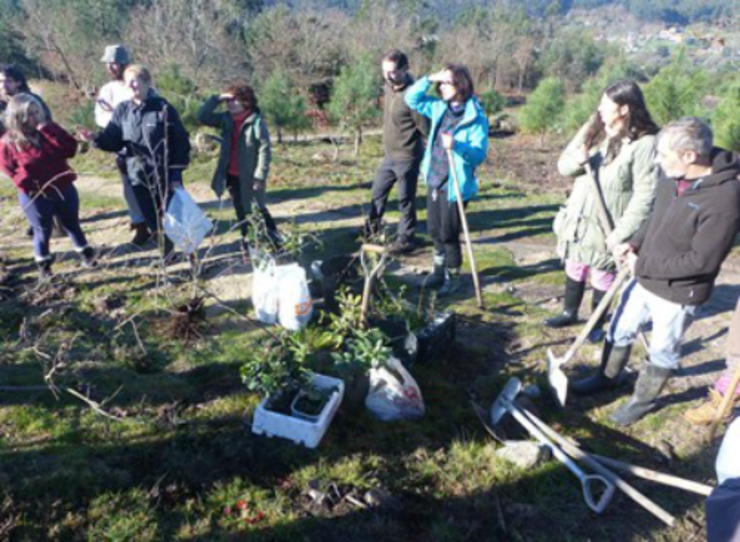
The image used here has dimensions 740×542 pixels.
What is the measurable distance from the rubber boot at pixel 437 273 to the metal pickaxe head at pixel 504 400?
6.20ft

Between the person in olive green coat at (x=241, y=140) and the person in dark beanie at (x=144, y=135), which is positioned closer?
the person in dark beanie at (x=144, y=135)

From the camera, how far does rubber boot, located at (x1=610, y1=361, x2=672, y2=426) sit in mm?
3242

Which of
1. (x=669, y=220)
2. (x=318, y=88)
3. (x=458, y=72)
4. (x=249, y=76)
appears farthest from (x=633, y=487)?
(x=249, y=76)

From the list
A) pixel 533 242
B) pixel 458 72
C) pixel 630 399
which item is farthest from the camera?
pixel 533 242

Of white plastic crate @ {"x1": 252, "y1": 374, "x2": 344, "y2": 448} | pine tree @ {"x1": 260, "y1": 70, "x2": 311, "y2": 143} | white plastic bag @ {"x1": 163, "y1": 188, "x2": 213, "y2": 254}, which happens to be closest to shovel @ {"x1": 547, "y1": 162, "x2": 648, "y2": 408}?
white plastic crate @ {"x1": 252, "y1": 374, "x2": 344, "y2": 448}

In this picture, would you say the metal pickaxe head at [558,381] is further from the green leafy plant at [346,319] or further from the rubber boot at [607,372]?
the green leafy plant at [346,319]

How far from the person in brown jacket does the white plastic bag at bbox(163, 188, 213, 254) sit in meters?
4.11

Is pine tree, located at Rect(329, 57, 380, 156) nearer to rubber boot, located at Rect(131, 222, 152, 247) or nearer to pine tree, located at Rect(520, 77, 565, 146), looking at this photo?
pine tree, located at Rect(520, 77, 565, 146)

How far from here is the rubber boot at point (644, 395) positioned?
324 cm

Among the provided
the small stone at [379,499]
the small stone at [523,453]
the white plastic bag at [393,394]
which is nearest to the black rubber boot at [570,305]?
the small stone at [523,453]

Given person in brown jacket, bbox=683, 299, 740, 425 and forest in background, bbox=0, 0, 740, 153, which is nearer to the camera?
person in brown jacket, bbox=683, 299, 740, 425

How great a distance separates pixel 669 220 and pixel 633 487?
1544 mm

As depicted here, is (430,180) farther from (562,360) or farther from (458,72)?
(562,360)

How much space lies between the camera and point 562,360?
3.48 meters
